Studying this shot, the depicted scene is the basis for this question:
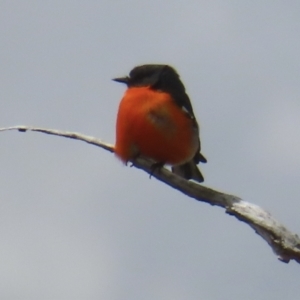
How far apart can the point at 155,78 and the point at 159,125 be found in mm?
975

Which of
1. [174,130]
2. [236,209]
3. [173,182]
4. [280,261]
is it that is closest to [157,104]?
[174,130]

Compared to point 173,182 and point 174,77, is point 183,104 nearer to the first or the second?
point 174,77

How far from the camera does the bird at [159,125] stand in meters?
7.66

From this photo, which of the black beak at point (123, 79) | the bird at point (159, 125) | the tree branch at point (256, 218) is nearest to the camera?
the tree branch at point (256, 218)

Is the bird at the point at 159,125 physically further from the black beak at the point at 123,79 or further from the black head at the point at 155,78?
the black beak at the point at 123,79

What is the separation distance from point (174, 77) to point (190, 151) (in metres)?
1.08

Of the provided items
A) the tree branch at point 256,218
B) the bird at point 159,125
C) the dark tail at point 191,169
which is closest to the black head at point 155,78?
the bird at point 159,125

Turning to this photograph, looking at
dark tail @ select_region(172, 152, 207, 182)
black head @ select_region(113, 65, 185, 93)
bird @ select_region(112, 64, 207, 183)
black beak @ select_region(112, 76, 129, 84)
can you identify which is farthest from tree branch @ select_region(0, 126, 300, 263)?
black beak @ select_region(112, 76, 129, 84)

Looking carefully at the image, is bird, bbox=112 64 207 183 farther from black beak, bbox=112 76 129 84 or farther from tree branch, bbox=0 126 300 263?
→ tree branch, bbox=0 126 300 263

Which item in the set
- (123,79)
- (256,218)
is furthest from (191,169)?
(256,218)

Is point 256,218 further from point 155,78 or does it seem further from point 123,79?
point 123,79

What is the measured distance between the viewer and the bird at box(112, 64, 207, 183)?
7.66 meters

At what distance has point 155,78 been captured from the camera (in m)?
8.47

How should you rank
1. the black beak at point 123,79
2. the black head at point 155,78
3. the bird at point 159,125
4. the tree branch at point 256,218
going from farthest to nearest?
1. the black beak at point 123,79
2. the black head at point 155,78
3. the bird at point 159,125
4. the tree branch at point 256,218
